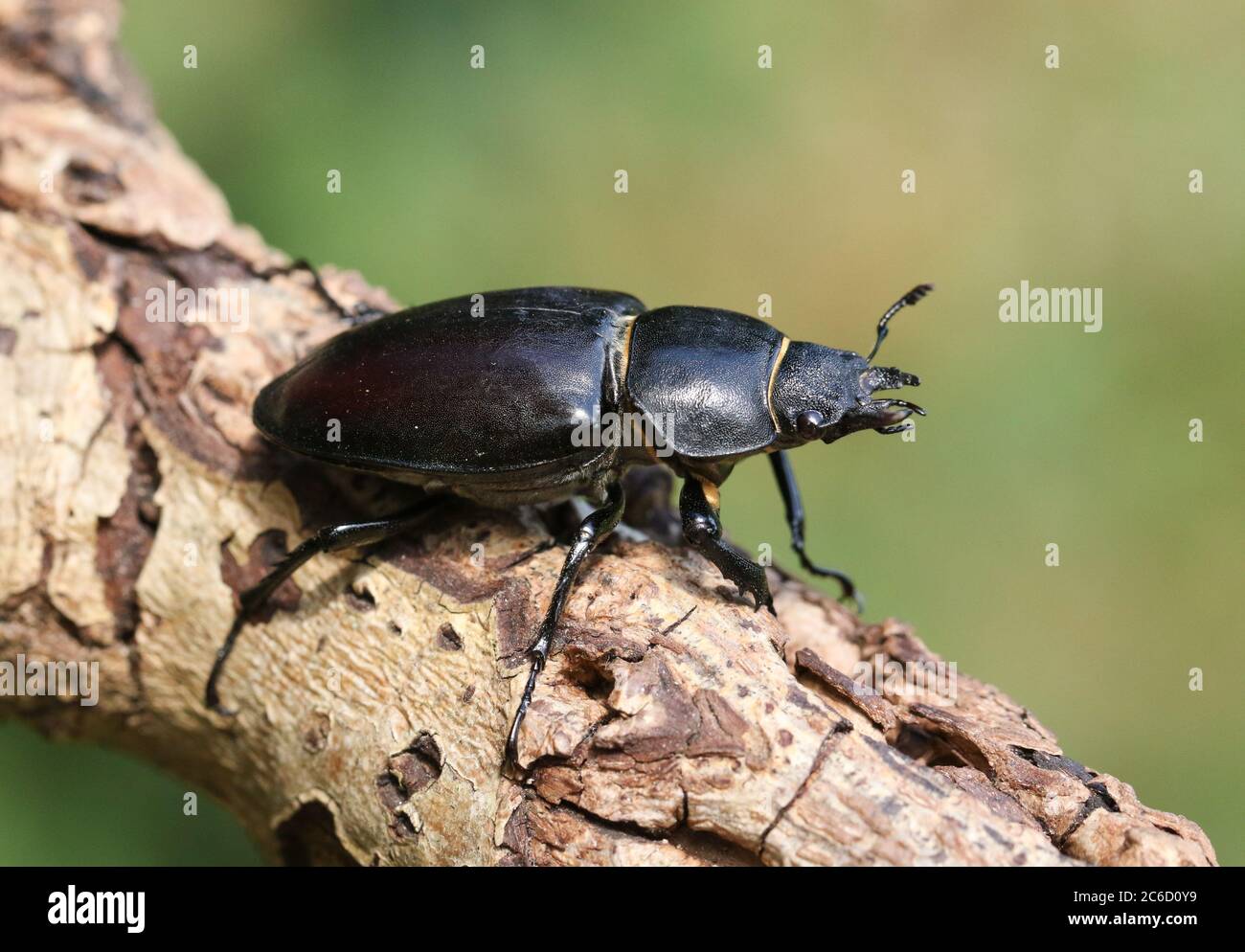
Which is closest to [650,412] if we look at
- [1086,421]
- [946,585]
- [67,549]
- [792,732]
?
[792,732]

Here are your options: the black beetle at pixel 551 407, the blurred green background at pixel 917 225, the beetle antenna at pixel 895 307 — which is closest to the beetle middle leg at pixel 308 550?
the black beetle at pixel 551 407

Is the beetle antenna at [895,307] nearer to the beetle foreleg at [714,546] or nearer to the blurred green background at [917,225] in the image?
the beetle foreleg at [714,546]

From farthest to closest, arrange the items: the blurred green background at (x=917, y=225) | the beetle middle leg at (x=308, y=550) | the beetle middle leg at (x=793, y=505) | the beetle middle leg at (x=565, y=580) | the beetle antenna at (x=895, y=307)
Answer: the blurred green background at (x=917, y=225) → the beetle middle leg at (x=793, y=505) → the beetle antenna at (x=895, y=307) → the beetle middle leg at (x=308, y=550) → the beetle middle leg at (x=565, y=580)

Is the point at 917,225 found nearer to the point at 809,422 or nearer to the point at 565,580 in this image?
the point at 809,422

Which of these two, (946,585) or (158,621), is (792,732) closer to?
(158,621)

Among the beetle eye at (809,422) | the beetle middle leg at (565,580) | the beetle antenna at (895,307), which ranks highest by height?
the beetle antenna at (895,307)

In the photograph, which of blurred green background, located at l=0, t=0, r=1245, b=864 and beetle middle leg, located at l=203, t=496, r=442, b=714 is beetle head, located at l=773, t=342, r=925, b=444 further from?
blurred green background, located at l=0, t=0, r=1245, b=864

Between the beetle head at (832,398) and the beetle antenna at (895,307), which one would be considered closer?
the beetle head at (832,398)

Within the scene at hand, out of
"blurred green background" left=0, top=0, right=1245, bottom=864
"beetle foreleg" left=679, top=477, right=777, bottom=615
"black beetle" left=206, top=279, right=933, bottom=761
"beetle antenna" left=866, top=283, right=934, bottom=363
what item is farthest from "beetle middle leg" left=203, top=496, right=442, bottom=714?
"blurred green background" left=0, top=0, right=1245, bottom=864
